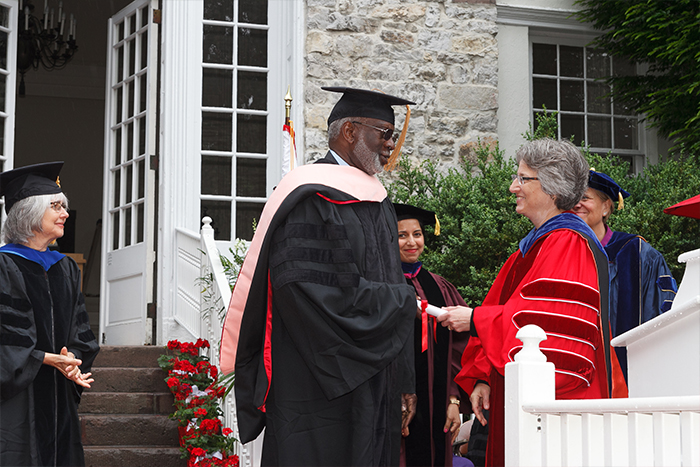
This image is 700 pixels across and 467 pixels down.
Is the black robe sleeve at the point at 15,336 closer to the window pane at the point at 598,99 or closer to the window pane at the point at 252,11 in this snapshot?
the window pane at the point at 252,11

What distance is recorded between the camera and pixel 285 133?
5473 mm

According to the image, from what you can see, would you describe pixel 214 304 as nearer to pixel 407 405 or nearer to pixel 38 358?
pixel 38 358

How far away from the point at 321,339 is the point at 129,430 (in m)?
3.44

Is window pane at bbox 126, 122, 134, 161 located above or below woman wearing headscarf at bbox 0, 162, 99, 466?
above

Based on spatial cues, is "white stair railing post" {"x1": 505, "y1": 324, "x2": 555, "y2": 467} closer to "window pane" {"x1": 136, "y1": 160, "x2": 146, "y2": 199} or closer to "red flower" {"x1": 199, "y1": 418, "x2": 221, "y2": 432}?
"red flower" {"x1": 199, "y1": 418, "x2": 221, "y2": 432}

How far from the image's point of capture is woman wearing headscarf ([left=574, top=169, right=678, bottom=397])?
13.5 feet

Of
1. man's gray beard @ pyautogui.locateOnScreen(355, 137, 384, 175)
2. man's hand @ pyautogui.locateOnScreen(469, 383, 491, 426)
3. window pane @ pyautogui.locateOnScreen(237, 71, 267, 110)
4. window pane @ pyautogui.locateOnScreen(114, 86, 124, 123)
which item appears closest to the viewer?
man's gray beard @ pyautogui.locateOnScreen(355, 137, 384, 175)

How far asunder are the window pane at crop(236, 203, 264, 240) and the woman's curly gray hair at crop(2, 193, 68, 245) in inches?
132

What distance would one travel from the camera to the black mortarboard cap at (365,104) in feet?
10.0

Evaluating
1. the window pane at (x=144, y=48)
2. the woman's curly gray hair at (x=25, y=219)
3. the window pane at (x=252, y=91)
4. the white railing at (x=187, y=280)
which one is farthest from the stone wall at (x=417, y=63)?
the woman's curly gray hair at (x=25, y=219)

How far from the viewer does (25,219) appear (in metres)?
3.89

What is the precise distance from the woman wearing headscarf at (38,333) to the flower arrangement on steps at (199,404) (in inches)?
36.9

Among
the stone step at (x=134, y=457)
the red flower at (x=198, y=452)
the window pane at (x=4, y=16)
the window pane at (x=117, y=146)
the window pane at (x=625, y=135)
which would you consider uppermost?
the window pane at (x=4, y=16)

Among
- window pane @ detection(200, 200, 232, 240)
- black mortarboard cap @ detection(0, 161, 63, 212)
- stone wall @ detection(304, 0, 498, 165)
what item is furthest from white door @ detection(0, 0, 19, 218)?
black mortarboard cap @ detection(0, 161, 63, 212)
